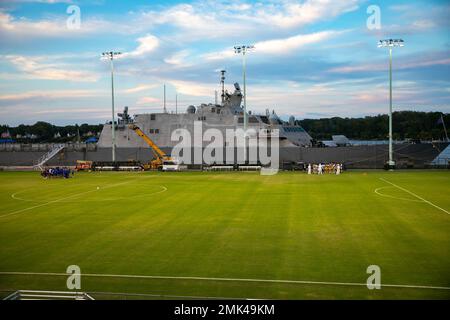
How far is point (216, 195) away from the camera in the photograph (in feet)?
95.5

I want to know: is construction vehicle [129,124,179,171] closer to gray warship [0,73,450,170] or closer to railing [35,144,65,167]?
gray warship [0,73,450,170]

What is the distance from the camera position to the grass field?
37.3ft

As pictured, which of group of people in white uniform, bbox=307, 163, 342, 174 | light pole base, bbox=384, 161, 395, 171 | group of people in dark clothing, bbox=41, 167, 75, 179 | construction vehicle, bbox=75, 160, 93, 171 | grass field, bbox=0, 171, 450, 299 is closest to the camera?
grass field, bbox=0, 171, 450, 299

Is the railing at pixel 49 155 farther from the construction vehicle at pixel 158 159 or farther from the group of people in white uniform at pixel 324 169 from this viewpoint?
the group of people in white uniform at pixel 324 169

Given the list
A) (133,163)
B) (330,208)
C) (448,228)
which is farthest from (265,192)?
(133,163)

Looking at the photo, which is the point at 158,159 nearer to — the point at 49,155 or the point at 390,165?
the point at 49,155

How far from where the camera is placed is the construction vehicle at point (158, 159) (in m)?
54.3

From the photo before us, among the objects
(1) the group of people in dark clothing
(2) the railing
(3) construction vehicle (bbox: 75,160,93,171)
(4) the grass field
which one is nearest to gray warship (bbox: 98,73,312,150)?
(2) the railing

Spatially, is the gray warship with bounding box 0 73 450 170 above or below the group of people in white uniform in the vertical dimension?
above

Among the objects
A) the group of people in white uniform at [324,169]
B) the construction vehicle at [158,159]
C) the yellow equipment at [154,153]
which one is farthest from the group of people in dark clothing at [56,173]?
the group of people in white uniform at [324,169]

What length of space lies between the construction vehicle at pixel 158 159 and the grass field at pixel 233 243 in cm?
2503

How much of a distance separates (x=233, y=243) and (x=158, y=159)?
43137 mm

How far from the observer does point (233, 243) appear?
15.8 meters

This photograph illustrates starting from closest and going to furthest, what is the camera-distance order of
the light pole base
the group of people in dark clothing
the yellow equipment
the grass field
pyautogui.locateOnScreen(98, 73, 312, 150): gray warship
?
1. the grass field
2. the group of people in dark clothing
3. the light pole base
4. the yellow equipment
5. pyautogui.locateOnScreen(98, 73, 312, 150): gray warship
